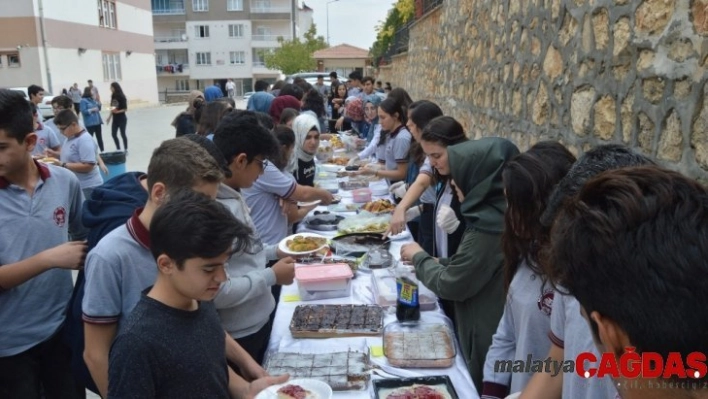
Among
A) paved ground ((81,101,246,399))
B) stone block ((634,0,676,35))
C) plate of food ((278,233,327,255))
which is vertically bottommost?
paved ground ((81,101,246,399))

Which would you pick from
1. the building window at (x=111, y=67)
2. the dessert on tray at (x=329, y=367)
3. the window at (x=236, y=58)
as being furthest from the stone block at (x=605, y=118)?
the window at (x=236, y=58)

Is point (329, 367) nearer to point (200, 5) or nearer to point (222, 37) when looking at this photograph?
point (222, 37)

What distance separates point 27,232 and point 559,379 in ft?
7.40

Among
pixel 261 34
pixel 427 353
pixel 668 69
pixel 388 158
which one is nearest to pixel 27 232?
pixel 427 353

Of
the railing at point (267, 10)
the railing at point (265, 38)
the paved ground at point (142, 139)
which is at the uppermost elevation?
the railing at point (267, 10)

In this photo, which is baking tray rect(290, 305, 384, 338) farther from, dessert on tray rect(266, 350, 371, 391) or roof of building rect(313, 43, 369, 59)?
roof of building rect(313, 43, 369, 59)

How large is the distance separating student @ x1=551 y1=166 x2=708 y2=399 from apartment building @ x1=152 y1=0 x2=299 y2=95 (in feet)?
184

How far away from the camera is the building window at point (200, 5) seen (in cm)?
5472

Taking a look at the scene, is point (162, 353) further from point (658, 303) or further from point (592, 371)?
point (658, 303)

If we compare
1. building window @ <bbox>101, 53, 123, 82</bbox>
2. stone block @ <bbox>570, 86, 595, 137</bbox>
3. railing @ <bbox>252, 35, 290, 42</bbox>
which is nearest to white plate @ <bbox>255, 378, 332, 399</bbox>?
stone block @ <bbox>570, 86, 595, 137</bbox>

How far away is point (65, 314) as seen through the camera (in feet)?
8.08

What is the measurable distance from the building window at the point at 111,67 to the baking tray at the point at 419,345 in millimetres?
34608

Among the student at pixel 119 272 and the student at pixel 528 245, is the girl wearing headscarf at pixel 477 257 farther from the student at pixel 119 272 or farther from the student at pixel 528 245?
the student at pixel 119 272

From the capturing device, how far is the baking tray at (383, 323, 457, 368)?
223cm
